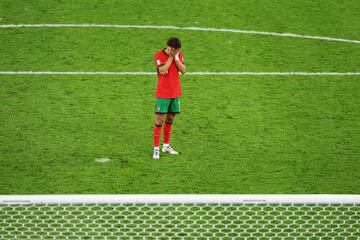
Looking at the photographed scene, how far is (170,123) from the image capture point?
32.6 feet

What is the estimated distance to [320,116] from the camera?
11.4 m

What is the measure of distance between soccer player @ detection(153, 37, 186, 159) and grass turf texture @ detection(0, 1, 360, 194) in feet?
2.09

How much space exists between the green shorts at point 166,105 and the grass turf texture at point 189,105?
722mm

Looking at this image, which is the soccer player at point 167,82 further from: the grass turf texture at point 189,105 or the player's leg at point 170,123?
the grass turf texture at point 189,105

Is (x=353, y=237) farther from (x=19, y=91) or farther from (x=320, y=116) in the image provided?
(x=19, y=91)

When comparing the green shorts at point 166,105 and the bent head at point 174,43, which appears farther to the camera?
the green shorts at point 166,105

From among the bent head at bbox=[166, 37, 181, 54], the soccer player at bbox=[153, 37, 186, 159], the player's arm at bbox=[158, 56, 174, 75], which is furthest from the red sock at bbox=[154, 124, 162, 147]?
the bent head at bbox=[166, 37, 181, 54]

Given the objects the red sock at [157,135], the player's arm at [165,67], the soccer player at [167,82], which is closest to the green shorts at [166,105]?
the soccer player at [167,82]

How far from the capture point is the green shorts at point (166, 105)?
9.58 m

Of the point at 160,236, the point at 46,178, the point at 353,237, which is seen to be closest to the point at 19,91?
the point at 46,178

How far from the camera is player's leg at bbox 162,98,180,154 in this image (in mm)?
9719

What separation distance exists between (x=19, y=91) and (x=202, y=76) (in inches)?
130

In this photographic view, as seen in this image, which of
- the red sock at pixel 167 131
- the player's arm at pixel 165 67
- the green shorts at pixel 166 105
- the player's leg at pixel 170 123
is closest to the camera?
the player's arm at pixel 165 67

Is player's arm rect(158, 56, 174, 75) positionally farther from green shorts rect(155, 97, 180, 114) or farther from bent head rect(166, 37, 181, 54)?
green shorts rect(155, 97, 180, 114)
